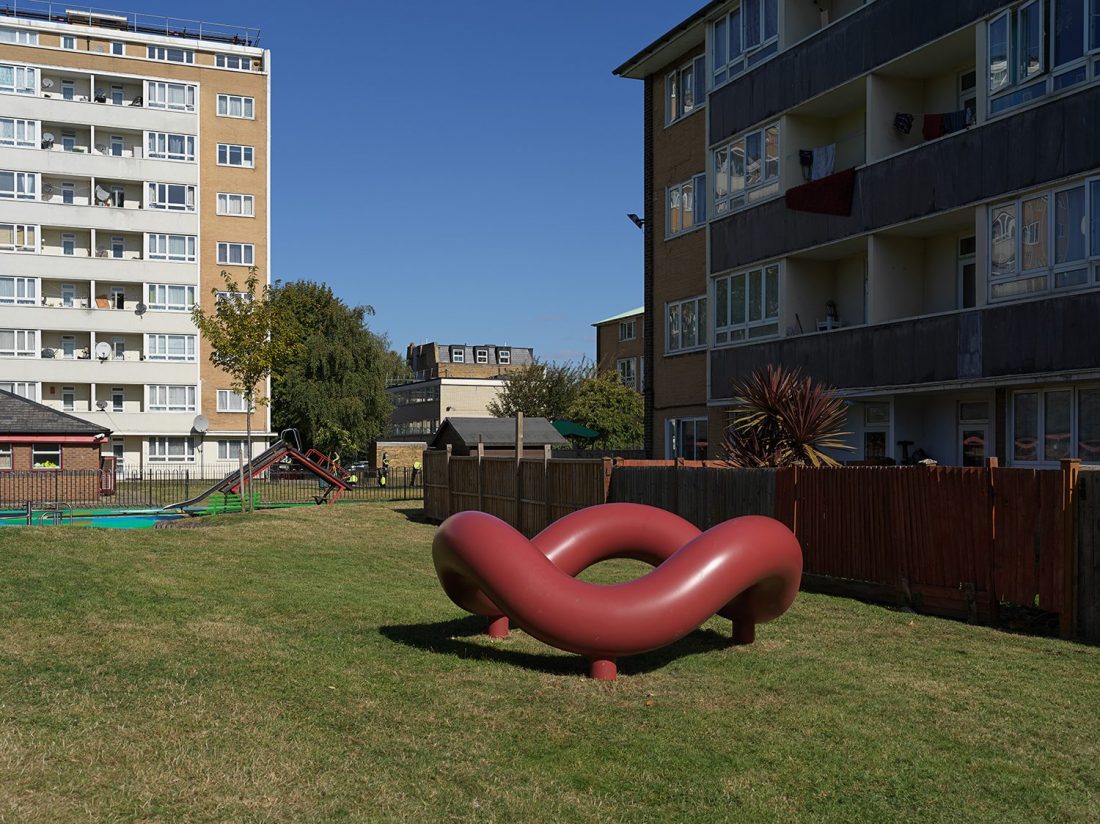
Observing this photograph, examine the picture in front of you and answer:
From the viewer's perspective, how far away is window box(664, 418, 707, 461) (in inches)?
1204

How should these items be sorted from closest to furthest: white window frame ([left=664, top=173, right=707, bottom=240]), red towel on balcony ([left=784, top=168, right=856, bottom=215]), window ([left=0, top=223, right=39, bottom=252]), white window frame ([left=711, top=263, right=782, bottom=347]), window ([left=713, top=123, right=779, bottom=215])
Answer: red towel on balcony ([left=784, top=168, right=856, bottom=215]) → white window frame ([left=711, top=263, right=782, bottom=347]) → window ([left=713, top=123, right=779, bottom=215]) → white window frame ([left=664, top=173, right=707, bottom=240]) → window ([left=0, top=223, right=39, bottom=252])

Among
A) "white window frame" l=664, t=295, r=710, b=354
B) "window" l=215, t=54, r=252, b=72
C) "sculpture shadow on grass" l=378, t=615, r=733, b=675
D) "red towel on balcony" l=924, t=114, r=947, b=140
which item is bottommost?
"sculpture shadow on grass" l=378, t=615, r=733, b=675

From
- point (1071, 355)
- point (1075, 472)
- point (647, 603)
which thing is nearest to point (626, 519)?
point (647, 603)

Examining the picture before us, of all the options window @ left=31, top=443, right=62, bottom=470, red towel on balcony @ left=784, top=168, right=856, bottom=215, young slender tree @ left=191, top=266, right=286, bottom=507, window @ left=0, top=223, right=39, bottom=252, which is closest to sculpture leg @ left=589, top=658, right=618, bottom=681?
red towel on balcony @ left=784, top=168, right=856, bottom=215

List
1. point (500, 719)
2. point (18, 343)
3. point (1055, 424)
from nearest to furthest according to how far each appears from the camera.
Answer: point (500, 719) < point (1055, 424) < point (18, 343)

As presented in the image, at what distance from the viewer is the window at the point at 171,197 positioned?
65.4 metres

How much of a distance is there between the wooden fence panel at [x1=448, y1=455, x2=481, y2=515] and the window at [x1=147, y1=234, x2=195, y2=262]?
42366mm

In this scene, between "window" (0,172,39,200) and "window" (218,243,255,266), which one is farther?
"window" (218,243,255,266)

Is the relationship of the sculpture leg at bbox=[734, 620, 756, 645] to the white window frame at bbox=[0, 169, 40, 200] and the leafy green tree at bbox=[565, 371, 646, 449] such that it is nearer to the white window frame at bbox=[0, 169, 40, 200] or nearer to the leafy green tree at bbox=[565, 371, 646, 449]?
the leafy green tree at bbox=[565, 371, 646, 449]

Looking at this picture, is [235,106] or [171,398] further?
[235,106]

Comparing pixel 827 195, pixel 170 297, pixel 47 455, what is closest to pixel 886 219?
pixel 827 195

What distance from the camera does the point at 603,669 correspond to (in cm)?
952

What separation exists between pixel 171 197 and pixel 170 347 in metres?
9.40

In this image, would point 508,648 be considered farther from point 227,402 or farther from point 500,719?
point 227,402
